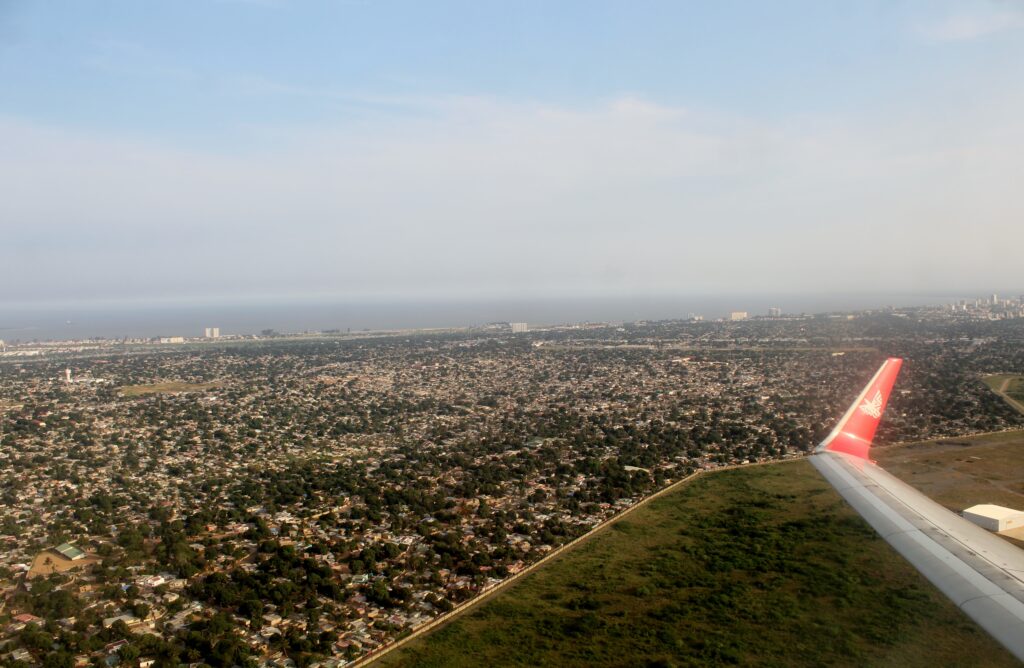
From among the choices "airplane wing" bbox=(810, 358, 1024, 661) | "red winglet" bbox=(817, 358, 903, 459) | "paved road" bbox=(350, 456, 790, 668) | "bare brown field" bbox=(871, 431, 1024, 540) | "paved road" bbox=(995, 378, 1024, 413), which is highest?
"red winglet" bbox=(817, 358, 903, 459)

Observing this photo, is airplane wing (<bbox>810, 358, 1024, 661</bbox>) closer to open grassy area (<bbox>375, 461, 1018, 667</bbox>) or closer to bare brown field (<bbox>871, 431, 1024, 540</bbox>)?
open grassy area (<bbox>375, 461, 1018, 667</bbox>)

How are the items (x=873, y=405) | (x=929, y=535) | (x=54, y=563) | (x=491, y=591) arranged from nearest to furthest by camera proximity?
(x=929, y=535) → (x=873, y=405) → (x=491, y=591) → (x=54, y=563)

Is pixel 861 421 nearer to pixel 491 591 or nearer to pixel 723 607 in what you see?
pixel 723 607

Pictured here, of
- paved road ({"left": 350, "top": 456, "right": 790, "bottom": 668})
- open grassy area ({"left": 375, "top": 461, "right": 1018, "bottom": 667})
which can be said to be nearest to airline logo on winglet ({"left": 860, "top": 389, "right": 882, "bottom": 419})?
open grassy area ({"left": 375, "top": 461, "right": 1018, "bottom": 667})

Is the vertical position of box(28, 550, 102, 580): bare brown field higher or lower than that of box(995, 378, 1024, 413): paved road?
lower

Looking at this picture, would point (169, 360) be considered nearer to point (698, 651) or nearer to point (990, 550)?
point (698, 651)

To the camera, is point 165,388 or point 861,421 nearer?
point 861,421

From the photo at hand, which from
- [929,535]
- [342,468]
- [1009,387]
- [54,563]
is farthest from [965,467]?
[54,563]
